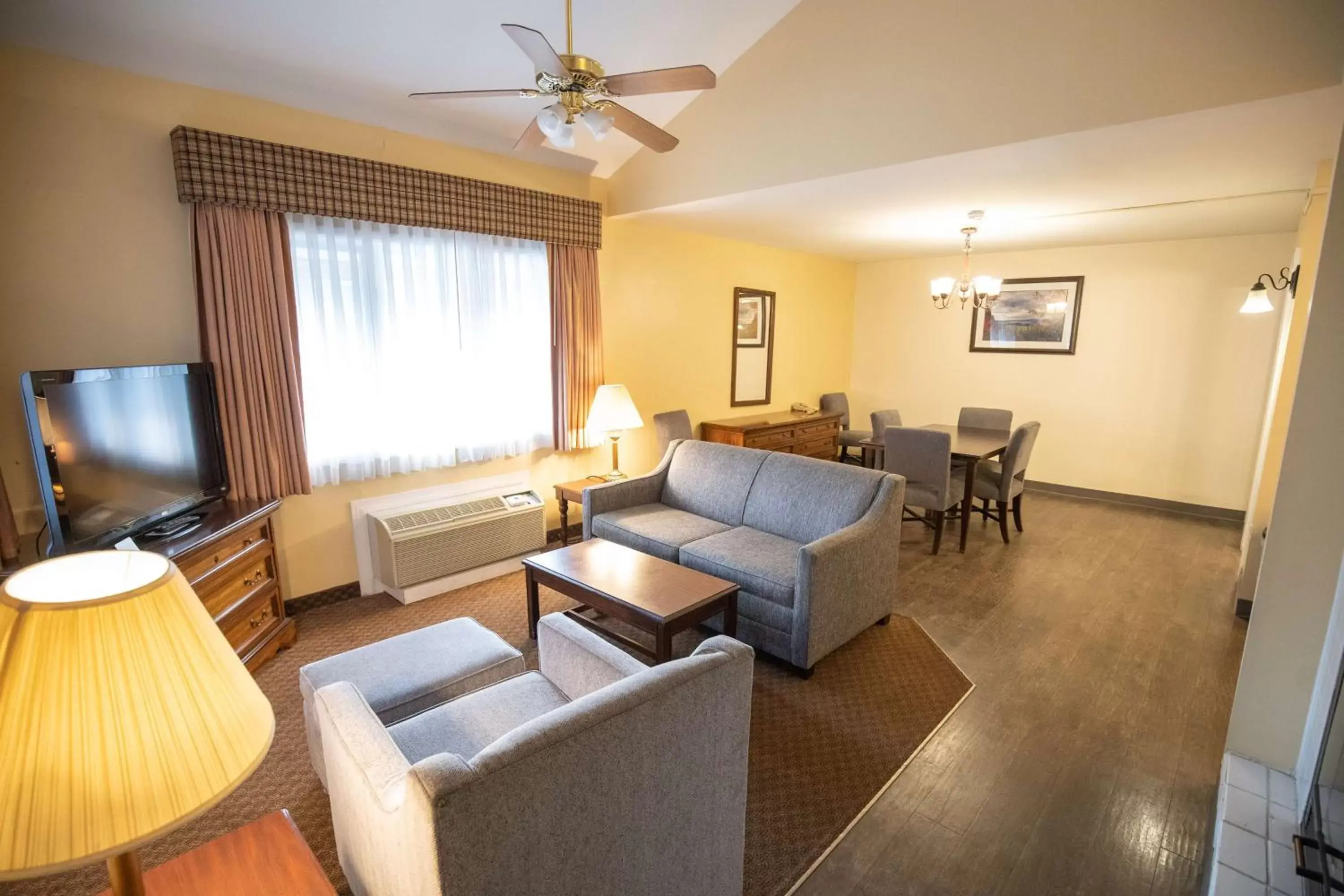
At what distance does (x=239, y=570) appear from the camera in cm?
254

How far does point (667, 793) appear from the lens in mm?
1195

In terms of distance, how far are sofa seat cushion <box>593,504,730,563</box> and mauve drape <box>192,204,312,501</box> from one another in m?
1.60

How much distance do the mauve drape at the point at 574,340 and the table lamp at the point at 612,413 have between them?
0.45 ft

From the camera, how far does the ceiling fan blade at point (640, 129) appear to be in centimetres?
212

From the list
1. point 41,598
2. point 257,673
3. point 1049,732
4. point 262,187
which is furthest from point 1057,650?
point 262,187

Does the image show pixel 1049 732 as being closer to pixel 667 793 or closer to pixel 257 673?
pixel 667 793

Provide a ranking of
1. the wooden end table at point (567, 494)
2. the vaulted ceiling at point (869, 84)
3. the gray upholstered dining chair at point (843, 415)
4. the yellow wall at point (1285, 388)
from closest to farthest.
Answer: the vaulted ceiling at point (869, 84) < the yellow wall at point (1285, 388) < the wooden end table at point (567, 494) < the gray upholstered dining chair at point (843, 415)

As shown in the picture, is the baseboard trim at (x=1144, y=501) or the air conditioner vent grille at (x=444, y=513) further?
the baseboard trim at (x=1144, y=501)

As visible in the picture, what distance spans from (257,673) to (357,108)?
276cm

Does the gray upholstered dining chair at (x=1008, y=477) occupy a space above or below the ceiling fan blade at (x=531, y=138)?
below

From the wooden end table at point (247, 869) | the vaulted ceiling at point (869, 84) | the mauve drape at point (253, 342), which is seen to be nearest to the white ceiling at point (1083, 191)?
the vaulted ceiling at point (869, 84)

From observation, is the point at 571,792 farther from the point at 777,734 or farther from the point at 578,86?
the point at 578,86

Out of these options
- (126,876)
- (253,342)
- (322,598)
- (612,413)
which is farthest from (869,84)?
(322,598)

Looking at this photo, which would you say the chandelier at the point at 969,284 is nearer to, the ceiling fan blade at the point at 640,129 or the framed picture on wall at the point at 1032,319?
the framed picture on wall at the point at 1032,319
